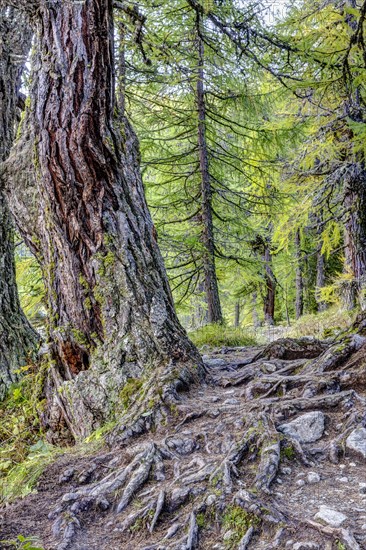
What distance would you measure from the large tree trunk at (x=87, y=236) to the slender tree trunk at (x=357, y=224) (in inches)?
235

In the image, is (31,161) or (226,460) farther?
(31,161)

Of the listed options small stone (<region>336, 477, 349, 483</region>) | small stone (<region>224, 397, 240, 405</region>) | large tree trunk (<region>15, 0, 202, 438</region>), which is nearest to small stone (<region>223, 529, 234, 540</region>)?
small stone (<region>336, 477, 349, 483</region>)

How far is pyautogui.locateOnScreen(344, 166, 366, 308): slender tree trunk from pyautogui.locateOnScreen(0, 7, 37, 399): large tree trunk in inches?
255

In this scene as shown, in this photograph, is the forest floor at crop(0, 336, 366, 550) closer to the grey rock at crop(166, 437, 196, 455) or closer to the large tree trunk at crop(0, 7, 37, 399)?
the grey rock at crop(166, 437, 196, 455)

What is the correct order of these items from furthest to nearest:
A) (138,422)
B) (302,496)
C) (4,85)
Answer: (4,85), (138,422), (302,496)

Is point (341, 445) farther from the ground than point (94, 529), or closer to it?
farther from the ground

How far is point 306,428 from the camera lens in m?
2.48

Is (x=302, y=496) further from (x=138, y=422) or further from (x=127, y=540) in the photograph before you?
(x=138, y=422)

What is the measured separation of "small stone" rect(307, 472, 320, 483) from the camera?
2035mm

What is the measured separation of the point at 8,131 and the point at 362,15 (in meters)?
4.53

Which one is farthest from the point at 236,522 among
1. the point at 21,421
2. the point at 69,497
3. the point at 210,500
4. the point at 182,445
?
the point at 21,421

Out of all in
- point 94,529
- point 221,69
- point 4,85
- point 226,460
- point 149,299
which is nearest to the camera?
point 94,529

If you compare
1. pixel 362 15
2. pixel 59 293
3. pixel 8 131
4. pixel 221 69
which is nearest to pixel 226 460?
pixel 59 293

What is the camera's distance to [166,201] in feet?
30.2
